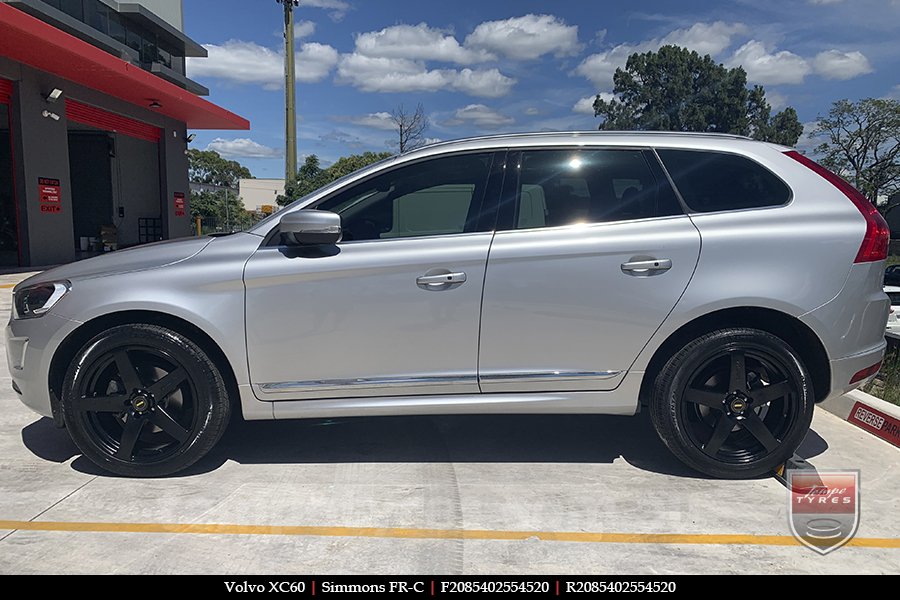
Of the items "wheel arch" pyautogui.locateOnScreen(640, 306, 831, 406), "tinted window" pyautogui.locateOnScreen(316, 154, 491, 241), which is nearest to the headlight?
"tinted window" pyautogui.locateOnScreen(316, 154, 491, 241)

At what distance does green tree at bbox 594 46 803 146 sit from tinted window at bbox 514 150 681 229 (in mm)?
53759

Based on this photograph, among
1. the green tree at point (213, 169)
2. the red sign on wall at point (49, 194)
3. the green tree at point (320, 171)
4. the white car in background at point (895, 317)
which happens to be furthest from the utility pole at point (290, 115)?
the green tree at point (213, 169)

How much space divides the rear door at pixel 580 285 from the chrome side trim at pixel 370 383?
18 centimetres

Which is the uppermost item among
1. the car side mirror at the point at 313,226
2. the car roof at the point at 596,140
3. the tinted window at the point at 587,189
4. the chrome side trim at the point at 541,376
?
the car roof at the point at 596,140

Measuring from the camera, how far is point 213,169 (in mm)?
82500

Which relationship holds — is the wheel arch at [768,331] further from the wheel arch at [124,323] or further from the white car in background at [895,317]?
the white car in background at [895,317]

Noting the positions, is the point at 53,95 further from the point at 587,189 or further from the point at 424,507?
the point at 424,507

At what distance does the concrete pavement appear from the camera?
2852mm

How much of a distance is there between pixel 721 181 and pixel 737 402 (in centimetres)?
124

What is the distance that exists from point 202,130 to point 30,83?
10.6m

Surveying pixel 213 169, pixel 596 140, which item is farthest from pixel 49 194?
pixel 213 169

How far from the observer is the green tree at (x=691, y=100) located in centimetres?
5488

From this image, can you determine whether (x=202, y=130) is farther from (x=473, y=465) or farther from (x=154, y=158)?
(x=473, y=465)

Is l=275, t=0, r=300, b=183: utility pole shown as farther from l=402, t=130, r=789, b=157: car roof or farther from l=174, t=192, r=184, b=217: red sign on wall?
l=402, t=130, r=789, b=157: car roof
